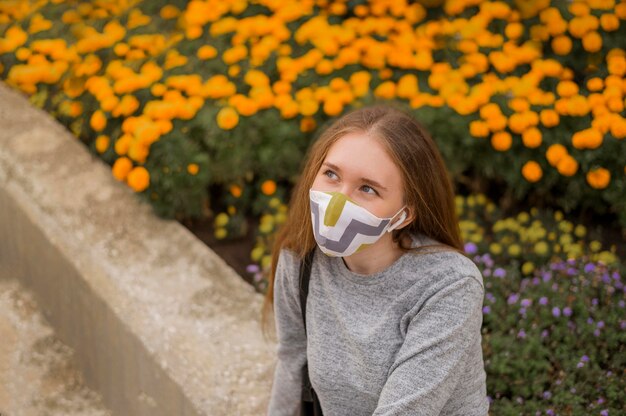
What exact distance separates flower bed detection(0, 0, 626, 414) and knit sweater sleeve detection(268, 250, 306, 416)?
835 millimetres

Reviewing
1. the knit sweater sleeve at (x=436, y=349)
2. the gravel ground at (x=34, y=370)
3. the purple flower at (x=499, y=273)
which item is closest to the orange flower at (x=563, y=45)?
the purple flower at (x=499, y=273)

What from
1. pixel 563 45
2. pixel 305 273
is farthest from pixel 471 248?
pixel 305 273

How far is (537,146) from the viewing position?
3426 millimetres

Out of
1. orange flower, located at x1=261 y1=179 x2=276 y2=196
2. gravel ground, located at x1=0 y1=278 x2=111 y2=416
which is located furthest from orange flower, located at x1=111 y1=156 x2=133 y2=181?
gravel ground, located at x1=0 y1=278 x2=111 y2=416

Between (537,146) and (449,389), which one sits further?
(537,146)

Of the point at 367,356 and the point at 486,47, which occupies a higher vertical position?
the point at 367,356

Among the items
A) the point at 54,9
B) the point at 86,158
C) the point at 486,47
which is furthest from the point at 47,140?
the point at 486,47

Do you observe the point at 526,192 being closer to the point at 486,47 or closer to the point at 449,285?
the point at 486,47

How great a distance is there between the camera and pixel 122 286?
3.12 m

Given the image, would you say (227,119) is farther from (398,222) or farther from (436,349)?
(436,349)

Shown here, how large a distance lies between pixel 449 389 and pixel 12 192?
258cm

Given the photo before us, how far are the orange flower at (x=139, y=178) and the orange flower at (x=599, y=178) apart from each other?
1.87m

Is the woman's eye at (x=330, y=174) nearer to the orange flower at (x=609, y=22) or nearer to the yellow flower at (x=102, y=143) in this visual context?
the yellow flower at (x=102, y=143)

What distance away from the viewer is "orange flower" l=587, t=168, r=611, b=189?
324 cm
